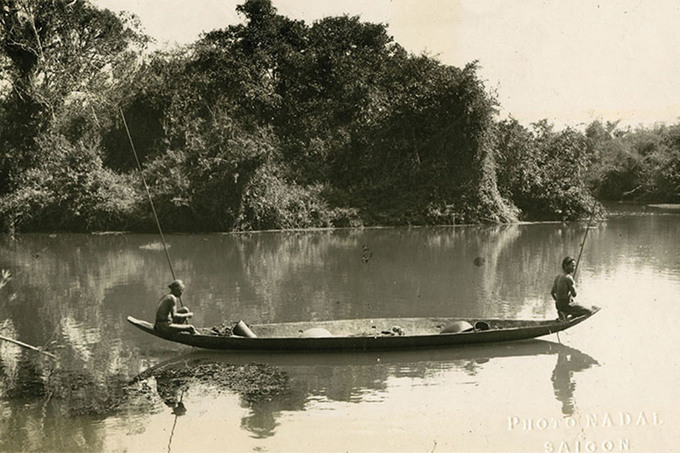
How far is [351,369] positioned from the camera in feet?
32.2

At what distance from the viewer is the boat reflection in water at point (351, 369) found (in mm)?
8656

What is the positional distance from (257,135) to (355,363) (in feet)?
65.3

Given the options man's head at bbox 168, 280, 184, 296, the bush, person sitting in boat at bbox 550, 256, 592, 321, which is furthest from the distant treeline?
person sitting in boat at bbox 550, 256, 592, 321

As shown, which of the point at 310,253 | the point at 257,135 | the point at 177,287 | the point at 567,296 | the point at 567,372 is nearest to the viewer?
the point at 567,372

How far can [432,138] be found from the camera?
97.9 feet

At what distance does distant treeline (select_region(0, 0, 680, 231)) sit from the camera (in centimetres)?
2680

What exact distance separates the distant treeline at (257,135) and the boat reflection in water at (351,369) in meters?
16.4

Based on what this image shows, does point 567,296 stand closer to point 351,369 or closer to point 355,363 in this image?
point 355,363

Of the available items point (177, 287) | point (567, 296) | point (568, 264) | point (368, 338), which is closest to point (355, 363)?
point (368, 338)

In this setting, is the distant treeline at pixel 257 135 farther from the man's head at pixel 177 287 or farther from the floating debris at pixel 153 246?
the man's head at pixel 177 287

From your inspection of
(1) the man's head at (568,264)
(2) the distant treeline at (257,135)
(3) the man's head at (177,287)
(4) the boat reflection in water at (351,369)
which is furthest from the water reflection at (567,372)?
(2) the distant treeline at (257,135)

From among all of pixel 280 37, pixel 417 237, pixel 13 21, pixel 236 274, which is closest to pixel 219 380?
pixel 236 274

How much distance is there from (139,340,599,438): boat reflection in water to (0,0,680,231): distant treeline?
645 inches

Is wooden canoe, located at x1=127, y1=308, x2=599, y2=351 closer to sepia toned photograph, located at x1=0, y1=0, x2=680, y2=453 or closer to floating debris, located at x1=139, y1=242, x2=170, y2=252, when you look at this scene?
sepia toned photograph, located at x1=0, y1=0, x2=680, y2=453
